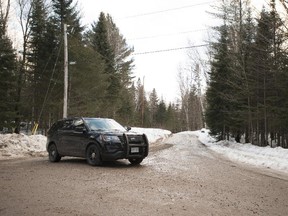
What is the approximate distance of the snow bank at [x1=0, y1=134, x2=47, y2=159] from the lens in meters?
16.6

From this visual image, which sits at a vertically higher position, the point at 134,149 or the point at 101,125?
the point at 101,125

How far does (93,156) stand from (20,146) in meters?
7.11

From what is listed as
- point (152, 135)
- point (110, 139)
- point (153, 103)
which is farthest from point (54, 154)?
point (153, 103)

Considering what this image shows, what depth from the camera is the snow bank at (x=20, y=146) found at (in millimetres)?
16572

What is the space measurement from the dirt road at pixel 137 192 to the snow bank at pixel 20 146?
533 cm

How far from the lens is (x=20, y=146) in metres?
17.7

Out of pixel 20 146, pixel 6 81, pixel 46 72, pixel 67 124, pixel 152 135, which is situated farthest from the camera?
pixel 152 135

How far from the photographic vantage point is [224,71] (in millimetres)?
32750

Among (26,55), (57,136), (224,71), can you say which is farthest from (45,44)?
(57,136)

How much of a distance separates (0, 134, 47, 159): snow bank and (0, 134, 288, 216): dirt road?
17.5ft

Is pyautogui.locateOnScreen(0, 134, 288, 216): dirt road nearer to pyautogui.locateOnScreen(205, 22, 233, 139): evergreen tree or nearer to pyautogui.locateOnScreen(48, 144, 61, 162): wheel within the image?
pyautogui.locateOnScreen(48, 144, 61, 162): wheel

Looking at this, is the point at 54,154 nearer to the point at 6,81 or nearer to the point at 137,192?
the point at 137,192

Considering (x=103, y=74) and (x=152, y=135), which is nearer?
(x=103, y=74)

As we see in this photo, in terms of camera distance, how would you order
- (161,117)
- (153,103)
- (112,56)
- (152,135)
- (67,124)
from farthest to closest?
(153,103) < (161,117) < (112,56) < (152,135) < (67,124)
